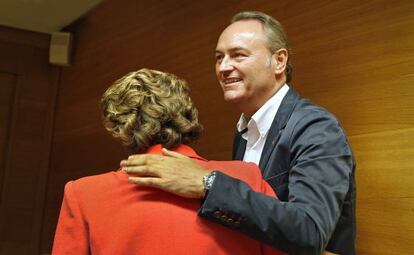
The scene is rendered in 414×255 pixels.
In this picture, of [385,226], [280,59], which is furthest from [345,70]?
[385,226]

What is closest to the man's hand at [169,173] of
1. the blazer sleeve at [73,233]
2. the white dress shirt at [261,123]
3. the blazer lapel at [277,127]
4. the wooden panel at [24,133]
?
the blazer sleeve at [73,233]

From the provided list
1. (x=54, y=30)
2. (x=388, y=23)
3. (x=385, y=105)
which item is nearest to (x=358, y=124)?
(x=385, y=105)

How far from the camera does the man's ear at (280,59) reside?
5.14ft

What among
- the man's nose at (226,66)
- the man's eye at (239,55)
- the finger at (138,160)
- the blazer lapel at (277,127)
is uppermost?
the man's eye at (239,55)

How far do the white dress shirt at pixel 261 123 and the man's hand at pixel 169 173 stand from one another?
0.43 meters

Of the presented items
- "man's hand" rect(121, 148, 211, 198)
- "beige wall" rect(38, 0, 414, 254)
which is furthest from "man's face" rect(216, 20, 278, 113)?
"man's hand" rect(121, 148, 211, 198)

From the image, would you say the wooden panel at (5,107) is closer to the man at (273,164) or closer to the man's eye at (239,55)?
the man at (273,164)

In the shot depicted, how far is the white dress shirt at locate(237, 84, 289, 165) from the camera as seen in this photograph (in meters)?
1.52

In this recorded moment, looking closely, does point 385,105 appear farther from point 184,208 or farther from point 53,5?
point 53,5

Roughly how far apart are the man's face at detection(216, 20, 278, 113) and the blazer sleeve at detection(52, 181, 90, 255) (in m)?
0.61

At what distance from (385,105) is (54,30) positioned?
252 cm

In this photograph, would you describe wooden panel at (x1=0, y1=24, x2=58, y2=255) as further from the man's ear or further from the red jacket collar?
the red jacket collar

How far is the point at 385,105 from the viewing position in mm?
1585

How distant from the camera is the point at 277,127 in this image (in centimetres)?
140
